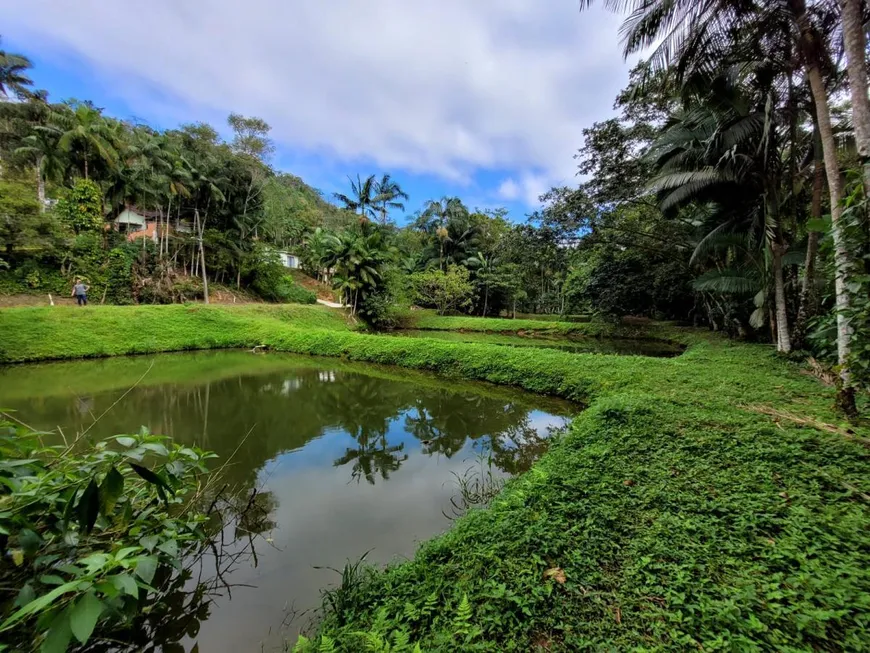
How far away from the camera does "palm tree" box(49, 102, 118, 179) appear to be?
17.4 metres

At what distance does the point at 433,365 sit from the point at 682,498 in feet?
29.6

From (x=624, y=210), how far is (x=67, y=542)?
58.7 ft

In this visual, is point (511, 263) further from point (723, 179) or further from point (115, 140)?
point (115, 140)

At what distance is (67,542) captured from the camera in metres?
1.74

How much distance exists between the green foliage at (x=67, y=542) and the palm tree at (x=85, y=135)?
23425mm

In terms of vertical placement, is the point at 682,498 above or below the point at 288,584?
above

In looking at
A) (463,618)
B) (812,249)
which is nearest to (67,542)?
(463,618)

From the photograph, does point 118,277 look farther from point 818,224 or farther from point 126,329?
point 818,224

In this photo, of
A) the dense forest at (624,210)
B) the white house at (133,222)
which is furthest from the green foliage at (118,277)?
the white house at (133,222)

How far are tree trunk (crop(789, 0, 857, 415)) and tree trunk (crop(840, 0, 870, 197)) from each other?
0.74 meters

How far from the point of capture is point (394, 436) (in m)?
6.51

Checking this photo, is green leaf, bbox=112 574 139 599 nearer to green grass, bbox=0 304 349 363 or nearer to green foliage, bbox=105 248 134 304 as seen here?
green grass, bbox=0 304 349 363

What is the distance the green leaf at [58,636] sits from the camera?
1.21 meters

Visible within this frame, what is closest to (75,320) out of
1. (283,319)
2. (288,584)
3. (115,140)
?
(283,319)
